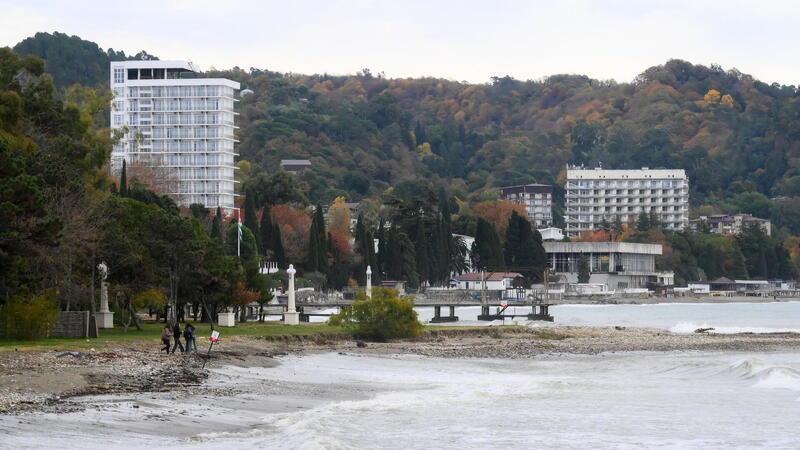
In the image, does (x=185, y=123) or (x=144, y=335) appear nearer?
(x=144, y=335)

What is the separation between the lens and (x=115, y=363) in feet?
107

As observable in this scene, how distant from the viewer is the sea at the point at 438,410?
23797 mm

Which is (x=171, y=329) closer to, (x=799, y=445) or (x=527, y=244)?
(x=799, y=445)

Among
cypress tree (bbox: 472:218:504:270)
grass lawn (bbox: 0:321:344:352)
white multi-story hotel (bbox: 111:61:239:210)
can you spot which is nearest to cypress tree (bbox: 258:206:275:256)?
cypress tree (bbox: 472:218:504:270)

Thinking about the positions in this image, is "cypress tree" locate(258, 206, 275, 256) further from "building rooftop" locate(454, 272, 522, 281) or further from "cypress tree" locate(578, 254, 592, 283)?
"cypress tree" locate(578, 254, 592, 283)

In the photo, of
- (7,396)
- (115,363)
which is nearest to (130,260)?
(115,363)

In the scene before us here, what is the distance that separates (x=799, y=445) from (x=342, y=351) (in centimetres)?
2523

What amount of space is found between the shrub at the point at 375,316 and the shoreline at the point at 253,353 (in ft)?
2.87

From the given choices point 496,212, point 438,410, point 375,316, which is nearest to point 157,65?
point 496,212

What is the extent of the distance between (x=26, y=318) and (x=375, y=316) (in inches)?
830

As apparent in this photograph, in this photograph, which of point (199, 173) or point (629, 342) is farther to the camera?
point (199, 173)

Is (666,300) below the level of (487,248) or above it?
below

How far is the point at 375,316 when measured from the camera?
189 ft

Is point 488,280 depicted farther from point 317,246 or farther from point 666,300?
point 666,300
